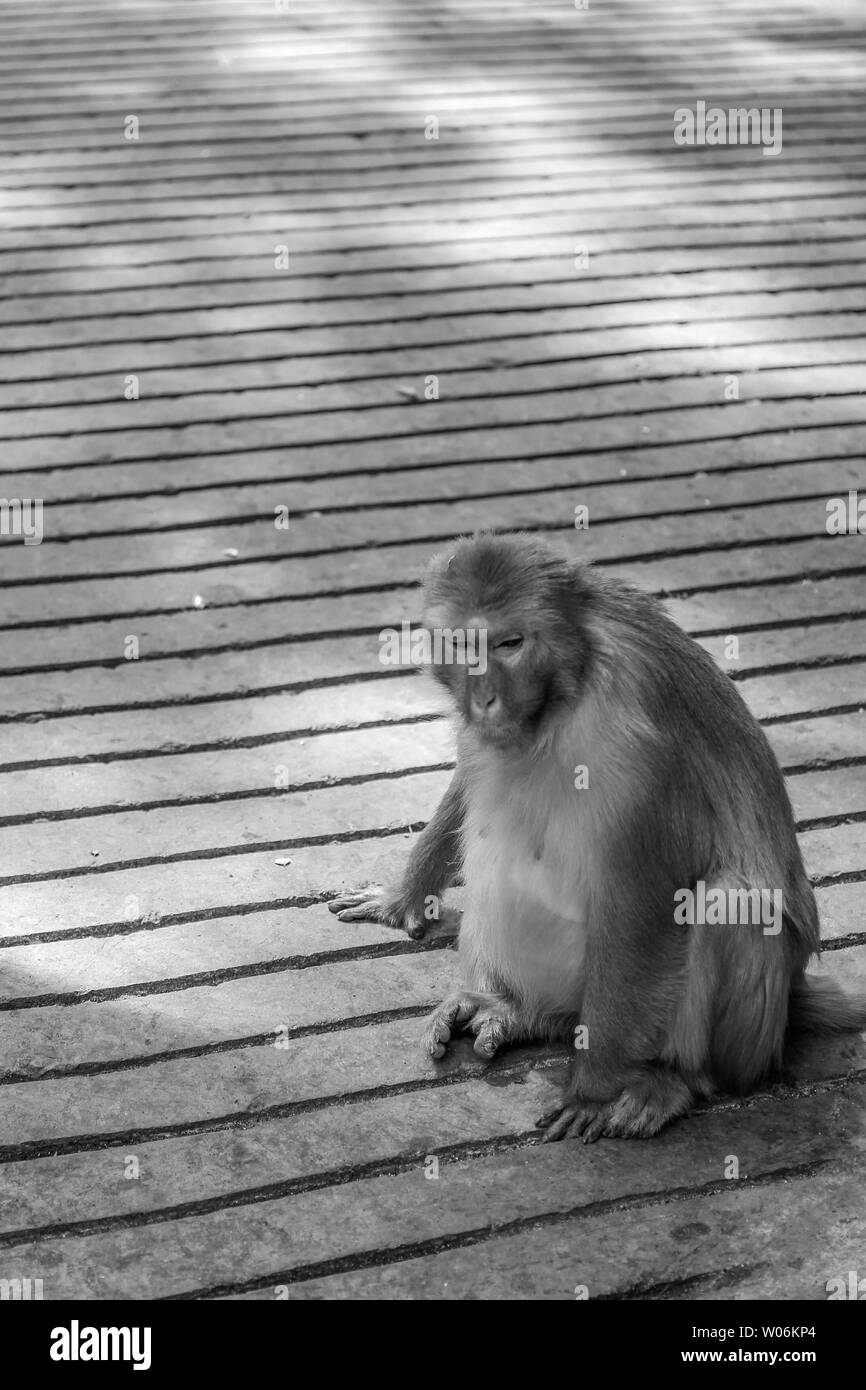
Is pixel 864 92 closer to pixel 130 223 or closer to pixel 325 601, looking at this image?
pixel 130 223

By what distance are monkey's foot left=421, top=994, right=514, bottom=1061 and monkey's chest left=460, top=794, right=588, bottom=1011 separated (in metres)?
0.05

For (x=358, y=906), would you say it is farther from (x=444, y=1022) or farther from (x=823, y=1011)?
(x=823, y=1011)

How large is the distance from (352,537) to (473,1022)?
2.33 meters

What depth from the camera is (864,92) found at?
29.9 feet

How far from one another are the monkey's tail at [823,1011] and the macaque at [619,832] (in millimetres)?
25

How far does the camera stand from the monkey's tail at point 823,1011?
375 cm

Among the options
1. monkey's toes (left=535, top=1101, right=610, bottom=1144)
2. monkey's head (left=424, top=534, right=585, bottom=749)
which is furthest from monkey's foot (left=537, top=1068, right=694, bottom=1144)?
monkey's head (left=424, top=534, right=585, bottom=749)

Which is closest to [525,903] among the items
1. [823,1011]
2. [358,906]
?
[358,906]

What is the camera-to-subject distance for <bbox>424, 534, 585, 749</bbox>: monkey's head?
10.7 ft

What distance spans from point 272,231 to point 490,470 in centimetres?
211

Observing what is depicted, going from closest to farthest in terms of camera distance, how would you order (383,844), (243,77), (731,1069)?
(731,1069), (383,844), (243,77)

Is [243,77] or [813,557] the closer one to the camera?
[813,557]

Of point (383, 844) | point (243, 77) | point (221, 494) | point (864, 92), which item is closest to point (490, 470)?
point (221, 494)

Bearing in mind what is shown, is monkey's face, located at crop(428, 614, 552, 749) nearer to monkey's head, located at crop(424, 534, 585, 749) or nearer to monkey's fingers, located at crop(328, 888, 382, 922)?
monkey's head, located at crop(424, 534, 585, 749)
